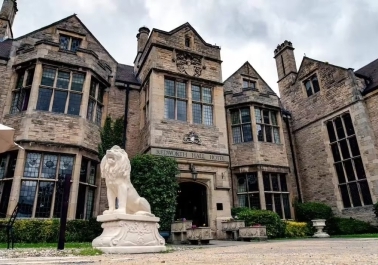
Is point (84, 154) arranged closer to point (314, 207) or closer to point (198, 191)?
point (198, 191)

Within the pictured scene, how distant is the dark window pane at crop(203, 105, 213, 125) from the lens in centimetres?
1461

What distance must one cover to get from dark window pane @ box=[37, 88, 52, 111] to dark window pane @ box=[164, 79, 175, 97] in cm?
559

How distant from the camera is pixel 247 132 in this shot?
16.5m

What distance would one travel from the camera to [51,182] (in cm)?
1137

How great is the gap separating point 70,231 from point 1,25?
1390cm

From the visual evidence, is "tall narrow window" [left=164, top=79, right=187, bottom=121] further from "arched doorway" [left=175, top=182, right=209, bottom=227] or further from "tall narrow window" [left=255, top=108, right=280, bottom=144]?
"tall narrow window" [left=255, top=108, right=280, bottom=144]

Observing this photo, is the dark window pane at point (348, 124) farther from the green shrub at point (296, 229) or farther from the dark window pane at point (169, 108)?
the dark window pane at point (169, 108)

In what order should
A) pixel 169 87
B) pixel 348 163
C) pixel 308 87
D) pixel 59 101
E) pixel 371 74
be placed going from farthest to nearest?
1. pixel 308 87
2. pixel 371 74
3. pixel 348 163
4. pixel 169 87
5. pixel 59 101

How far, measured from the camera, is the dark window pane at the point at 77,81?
13.3m

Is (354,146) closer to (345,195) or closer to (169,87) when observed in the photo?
(345,195)

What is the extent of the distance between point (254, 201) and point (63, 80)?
1176 cm

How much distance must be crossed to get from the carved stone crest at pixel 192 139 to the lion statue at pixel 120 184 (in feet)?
22.3

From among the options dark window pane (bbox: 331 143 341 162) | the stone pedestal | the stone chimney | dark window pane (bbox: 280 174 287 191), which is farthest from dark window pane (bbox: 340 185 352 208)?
the stone chimney

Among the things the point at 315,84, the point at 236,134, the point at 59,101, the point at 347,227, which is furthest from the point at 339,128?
the point at 59,101
